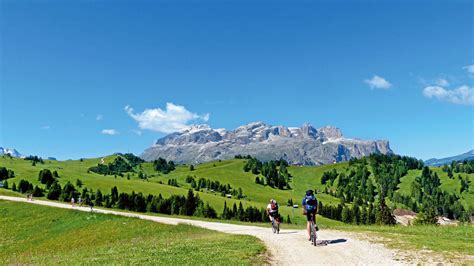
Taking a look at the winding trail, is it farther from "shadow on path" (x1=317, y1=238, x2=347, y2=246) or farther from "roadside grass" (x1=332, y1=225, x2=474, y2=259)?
"roadside grass" (x1=332, y1=225, x2=474, y2=259)

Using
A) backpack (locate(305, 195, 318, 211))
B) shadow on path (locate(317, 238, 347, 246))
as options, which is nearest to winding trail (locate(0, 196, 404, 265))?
shadow on path (locate(317, 238, 347, 246))

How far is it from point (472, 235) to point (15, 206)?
81.3 meters

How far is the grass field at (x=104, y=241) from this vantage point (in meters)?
24.5

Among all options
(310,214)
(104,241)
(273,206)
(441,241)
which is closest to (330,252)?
(310,214)

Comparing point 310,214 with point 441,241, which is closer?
point 310,214

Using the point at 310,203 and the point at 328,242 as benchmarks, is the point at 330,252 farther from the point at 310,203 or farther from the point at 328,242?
the point at 310,203

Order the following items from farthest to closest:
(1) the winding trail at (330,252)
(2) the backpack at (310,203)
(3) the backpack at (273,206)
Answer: (3) the backpack at (273,206)
(2) the backpack at (310,203)
(1) the winding trail at (330,252)

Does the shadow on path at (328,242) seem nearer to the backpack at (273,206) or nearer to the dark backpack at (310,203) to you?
the dark backpack at (310,203)

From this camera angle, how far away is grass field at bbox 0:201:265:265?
24453 millimetres

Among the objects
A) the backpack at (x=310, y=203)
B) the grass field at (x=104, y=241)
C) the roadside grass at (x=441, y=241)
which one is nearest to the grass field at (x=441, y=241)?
the roadside grass at (x=441, y=241)

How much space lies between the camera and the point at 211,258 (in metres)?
23.0

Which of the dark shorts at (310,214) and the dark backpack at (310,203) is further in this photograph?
the dark backpack at (310,203)

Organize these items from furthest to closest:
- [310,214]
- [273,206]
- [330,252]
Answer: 1. [273,206]
2. [310,214]
3. [330,252]

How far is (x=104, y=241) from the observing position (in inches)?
1722
